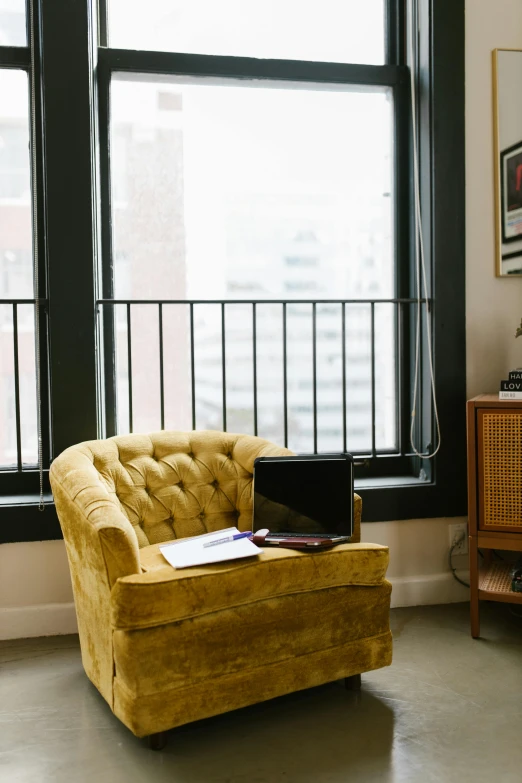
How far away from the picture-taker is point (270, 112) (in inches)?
110

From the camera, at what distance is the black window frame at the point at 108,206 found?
2.46 metres

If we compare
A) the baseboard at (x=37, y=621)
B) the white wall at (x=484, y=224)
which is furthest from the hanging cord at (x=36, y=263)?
the white wall at (x=484, y=224)

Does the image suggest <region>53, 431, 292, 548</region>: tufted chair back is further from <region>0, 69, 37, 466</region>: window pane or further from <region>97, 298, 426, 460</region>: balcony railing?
<region>0, 69, 37, 466</region>: window pane

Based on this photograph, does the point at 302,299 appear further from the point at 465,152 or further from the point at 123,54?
the point at 123,54

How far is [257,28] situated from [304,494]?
191cm

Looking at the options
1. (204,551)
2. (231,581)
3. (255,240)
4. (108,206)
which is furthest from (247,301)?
(231,581)

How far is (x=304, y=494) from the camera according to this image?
2104mm

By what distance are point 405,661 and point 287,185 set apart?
185 centimetres

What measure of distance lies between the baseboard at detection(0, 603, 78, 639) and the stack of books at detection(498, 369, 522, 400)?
5.70 feet

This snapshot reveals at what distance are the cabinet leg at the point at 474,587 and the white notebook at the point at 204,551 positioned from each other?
36.6 inches

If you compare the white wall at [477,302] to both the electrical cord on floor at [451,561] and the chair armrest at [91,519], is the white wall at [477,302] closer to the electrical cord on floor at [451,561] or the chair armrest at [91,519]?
the electrical cord on floor at [451,561]

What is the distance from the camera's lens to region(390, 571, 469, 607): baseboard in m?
2.78

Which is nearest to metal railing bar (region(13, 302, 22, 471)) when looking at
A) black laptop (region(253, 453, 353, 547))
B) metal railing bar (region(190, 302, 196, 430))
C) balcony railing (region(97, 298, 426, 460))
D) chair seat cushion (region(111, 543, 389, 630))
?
balcony railing (region(97, 298, 426, 460))

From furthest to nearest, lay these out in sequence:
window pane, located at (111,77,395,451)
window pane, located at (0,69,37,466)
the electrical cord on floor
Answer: the electrical cord on floor, window pane, located at (111,77,395,451), window pane, located at (0,69,37,466)
